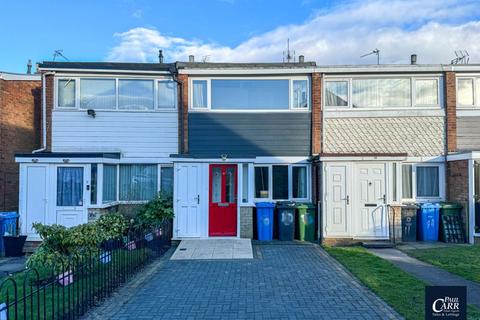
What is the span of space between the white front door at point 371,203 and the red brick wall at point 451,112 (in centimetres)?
330

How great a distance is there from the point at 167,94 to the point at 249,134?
3.31 metres

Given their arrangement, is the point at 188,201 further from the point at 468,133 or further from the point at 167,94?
the point at 468,133

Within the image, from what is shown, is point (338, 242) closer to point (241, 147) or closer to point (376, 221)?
point (376, 221)

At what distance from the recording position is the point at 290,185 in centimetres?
1335

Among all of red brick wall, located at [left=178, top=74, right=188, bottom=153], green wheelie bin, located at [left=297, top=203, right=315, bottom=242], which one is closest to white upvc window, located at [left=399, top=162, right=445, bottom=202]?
green wheelie bin, located at [left=297, top=203, right=315, bottom=242]

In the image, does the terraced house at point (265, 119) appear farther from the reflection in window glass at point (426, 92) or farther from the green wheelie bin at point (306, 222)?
the green wheelie bin at point (306, 222)

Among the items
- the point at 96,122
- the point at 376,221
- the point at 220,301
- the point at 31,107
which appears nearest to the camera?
the point at 220,301

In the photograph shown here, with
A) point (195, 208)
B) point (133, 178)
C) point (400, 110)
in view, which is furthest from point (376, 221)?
point (133, 178)

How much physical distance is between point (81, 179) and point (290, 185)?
6.98 meters

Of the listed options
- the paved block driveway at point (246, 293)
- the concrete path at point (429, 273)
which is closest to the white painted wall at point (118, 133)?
the paved block driveway at point (246, 293)

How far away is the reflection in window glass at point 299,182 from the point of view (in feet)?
43.9

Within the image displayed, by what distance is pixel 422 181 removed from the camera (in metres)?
13.3

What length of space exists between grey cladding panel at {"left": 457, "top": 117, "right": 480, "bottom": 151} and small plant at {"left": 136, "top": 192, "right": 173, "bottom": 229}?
33.6 ft

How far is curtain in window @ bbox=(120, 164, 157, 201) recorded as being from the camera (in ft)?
43.7
